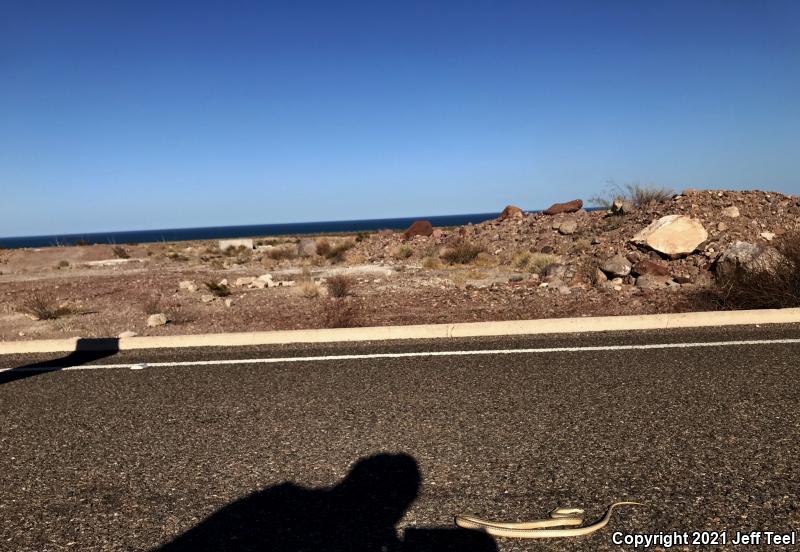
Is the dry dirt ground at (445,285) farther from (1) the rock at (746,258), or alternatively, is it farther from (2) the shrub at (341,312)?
(1) the rock at (746,258)

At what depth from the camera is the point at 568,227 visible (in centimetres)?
2100

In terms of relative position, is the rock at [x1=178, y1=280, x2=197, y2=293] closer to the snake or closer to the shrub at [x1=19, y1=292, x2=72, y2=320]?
the shrub at [x1=19, y1=292, x2=72, y2=320]

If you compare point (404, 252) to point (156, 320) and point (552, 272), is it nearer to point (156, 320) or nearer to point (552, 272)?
point (552, 272)

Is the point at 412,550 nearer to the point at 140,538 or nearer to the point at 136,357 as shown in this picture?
the point at 140,538

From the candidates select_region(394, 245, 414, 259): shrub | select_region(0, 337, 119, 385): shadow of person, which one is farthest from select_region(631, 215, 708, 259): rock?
select_region(0, 337, 119, 385): shadow of person

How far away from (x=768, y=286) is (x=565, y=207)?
1570cm

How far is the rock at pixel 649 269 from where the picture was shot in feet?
43.9

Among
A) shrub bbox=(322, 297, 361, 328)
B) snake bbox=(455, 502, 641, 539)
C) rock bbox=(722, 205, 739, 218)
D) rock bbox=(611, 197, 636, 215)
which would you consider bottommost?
shrub bbox=(322, 297, 361, 328)

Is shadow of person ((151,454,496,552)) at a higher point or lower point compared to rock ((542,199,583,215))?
lower

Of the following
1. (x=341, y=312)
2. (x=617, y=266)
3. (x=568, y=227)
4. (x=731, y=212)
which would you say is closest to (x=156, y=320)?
(x=341, y=312)

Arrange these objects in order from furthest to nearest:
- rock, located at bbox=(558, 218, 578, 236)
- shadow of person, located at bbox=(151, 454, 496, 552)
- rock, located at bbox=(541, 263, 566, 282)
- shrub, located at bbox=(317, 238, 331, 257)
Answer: shrub, located at bbox=(317, 238, 331, 257) < rock, located at bbox=(558, 218, 578, 236) < rock, located at bbox=(541, 263, 566, 282) < shadow of person, located at bbox=(151, 454, 496, 552)

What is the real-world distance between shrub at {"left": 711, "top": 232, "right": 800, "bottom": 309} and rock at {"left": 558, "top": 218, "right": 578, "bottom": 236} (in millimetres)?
10715

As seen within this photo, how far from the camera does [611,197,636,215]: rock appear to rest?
66.9 feet

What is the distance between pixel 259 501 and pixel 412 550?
103 centimetres
